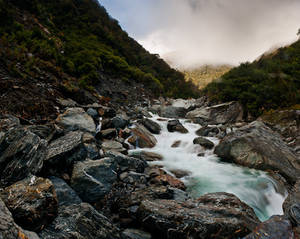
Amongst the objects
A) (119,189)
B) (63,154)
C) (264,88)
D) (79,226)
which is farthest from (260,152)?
(264,88)

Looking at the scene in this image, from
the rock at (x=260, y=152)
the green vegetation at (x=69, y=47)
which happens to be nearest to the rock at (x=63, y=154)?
the green vegetation at (x=69, y=47)

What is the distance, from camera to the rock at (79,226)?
7.29 ft

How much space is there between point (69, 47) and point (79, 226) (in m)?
21.3

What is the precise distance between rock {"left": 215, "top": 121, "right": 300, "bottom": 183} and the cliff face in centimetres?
816

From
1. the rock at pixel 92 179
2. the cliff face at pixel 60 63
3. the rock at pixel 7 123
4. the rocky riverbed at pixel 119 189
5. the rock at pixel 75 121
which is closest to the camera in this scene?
the rocky riverbed at pixel 119 189

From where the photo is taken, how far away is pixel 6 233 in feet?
4.94

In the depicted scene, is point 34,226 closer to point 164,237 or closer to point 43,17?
point 164,237

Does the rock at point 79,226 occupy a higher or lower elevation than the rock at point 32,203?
lower

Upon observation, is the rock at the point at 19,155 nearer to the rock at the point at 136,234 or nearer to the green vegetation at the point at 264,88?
the rock at the point at 136,234

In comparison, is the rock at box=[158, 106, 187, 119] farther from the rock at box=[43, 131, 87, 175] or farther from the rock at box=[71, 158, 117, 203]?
the rock at box=[71, 158, 117, 203]

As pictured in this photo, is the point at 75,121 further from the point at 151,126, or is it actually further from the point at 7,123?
the point at 151,126

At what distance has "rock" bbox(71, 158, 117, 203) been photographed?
3.68 metres

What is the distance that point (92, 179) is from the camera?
3803 millimetres

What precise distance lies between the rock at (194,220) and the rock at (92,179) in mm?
1161
